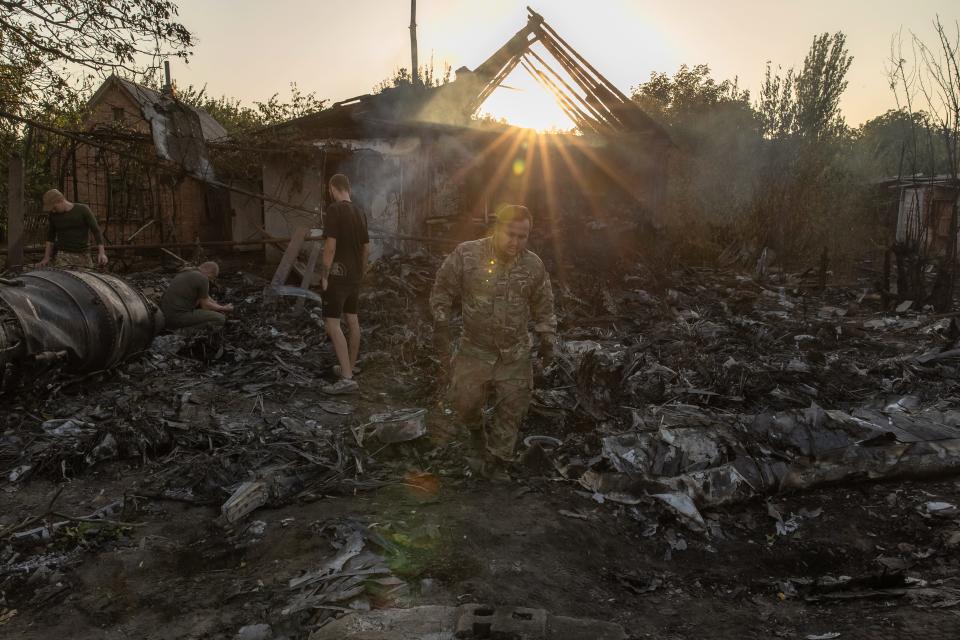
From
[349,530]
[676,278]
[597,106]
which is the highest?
[597,106]

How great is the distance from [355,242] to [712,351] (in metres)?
4.68

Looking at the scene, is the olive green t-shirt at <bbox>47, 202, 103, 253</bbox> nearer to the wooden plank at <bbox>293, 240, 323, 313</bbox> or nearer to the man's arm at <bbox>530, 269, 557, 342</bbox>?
the wooden plank at <bbox>293, 240, 323, 313</bbox>

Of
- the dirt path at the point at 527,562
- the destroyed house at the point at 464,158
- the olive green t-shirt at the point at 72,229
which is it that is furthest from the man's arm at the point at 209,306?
the destroyed house at the point at 464,158

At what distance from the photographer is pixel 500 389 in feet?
13.3

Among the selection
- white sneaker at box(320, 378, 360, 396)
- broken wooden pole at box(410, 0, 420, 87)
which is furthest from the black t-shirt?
broken wooden pole at box(410, 0, 420, 87)

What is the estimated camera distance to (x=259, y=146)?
43.9 feet

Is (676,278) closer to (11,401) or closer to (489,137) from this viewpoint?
(489,137)

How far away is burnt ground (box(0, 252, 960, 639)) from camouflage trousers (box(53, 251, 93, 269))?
1569 mm

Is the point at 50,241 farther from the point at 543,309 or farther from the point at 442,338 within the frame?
the point at 543,309

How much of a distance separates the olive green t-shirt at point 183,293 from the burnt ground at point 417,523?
0.84 m

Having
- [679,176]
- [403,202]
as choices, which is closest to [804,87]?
[679,176]

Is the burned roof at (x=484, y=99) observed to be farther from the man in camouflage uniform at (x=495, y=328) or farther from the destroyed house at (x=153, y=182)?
the man in camouflage uniform at (x=495, y=328)

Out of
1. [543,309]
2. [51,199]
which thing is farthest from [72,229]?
[543,309]

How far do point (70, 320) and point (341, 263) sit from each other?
2.44m
